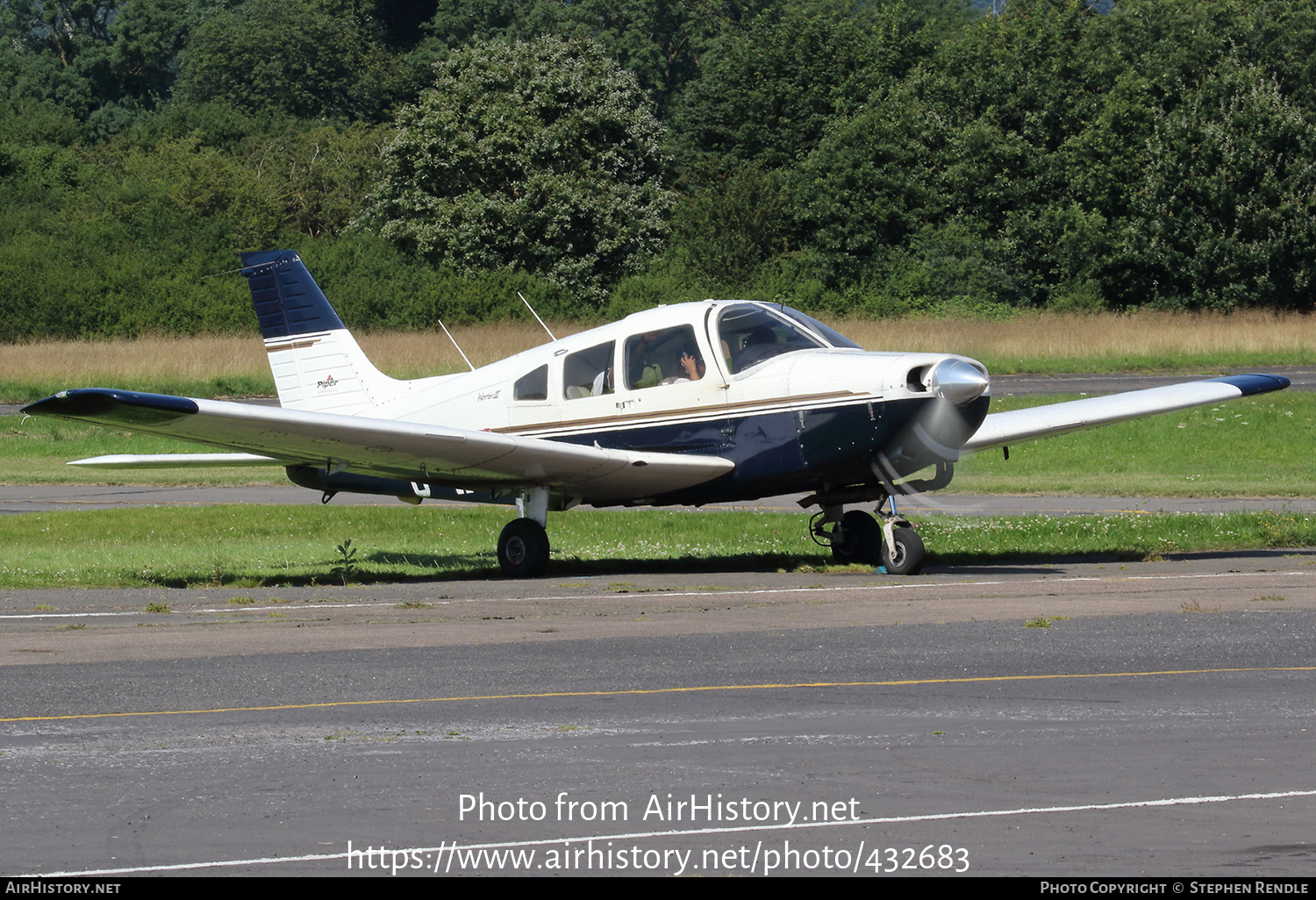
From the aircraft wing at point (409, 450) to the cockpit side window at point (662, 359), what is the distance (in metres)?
0.76

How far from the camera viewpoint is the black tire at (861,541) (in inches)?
562

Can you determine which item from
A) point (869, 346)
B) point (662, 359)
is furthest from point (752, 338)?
point (869, 346)

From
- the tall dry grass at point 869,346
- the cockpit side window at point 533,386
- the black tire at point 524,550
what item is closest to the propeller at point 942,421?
the black tire at point 524,550

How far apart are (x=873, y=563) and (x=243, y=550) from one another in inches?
271

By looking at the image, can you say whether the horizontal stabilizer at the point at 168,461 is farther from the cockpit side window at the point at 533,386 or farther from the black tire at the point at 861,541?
the black tire at the point at 861,541

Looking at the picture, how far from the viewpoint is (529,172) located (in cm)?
5350

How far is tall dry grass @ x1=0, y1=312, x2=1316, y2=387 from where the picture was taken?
41.5 meters

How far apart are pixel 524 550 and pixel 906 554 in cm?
352

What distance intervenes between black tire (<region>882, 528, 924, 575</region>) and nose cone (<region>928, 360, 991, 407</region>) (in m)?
1.59

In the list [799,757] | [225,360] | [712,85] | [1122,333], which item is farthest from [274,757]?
[712,85]

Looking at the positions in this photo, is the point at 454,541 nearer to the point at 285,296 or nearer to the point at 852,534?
the point at 285,296

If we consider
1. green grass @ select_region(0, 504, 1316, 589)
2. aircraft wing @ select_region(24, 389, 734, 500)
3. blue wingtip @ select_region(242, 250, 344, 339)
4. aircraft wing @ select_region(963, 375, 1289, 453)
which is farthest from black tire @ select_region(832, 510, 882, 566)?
blue wingtip @ select_region(242, 250, 344, 339)

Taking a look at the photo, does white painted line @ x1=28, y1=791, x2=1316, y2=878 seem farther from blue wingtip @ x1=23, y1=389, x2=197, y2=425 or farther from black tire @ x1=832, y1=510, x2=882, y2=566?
black tire @ x1=832, y1=510, x2=882, y2=566
